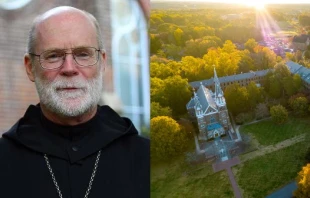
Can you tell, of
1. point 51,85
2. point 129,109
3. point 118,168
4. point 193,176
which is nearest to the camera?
point 51,85

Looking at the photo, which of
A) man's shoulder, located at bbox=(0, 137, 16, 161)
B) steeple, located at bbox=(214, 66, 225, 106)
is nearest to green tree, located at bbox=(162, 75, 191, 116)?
steeple, located at bbox=(214, 66, 225, 106)

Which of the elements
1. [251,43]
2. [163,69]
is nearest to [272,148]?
[251,43]

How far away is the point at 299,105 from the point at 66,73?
1145 millimetres

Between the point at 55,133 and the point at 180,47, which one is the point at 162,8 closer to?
the point at 180,47

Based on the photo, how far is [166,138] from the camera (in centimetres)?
163

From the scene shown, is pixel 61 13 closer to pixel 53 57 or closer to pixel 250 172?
pixel 53 57

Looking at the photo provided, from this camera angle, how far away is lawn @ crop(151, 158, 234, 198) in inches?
65.4

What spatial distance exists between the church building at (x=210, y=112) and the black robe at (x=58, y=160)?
→ 516mm

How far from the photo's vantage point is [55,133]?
3.98 ft

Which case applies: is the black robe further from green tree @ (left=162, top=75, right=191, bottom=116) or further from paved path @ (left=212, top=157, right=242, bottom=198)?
paved path @ (left=212, top=157, right=242, bottom=198)

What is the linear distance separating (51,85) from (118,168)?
36cm

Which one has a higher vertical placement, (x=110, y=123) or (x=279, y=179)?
(x=110, y=123)

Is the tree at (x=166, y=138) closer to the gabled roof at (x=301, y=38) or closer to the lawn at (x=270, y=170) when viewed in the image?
the lawn at (x=270, y=170)

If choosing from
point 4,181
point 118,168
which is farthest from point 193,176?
point 4,181
